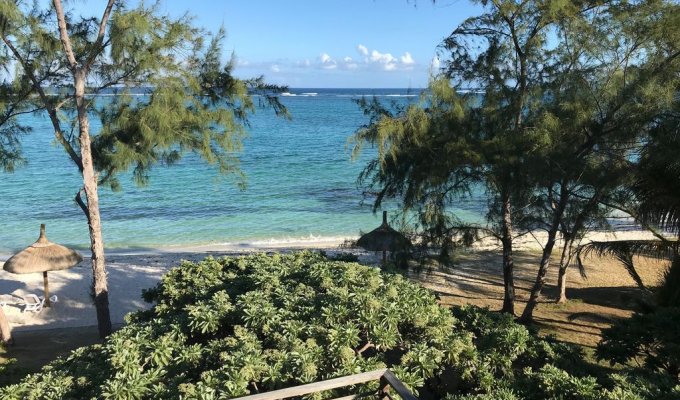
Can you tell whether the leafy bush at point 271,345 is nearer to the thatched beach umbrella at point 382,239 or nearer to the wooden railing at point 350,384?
the wooden railing at point 350,384

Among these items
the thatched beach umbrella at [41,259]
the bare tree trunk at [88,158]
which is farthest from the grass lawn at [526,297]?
the thatched beach umbrella at [41,259]

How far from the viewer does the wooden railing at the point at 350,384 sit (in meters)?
2.80

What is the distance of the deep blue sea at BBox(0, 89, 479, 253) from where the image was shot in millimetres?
19375

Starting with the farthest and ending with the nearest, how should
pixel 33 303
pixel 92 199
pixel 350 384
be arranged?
pixel 33 303 < pixel 92 199 < pixel 350 384

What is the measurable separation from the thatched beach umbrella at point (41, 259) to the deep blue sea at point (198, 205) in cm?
304

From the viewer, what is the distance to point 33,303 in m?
11.3

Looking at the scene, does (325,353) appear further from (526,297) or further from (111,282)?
(111,282)

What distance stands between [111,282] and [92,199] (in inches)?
205

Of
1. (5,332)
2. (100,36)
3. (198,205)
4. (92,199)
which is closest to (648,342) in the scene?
(92,199)

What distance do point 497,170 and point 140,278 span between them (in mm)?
9235

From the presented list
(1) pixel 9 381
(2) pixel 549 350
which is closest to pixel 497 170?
(2) pixel 549 350

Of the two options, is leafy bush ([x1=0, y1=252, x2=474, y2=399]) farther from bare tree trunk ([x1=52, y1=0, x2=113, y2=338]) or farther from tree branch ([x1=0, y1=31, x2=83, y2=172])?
tree branch ([x1=0, y1=31, x2=83, y2=172])

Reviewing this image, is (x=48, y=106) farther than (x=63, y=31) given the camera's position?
Yes

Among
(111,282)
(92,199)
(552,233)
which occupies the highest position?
(92,199)
